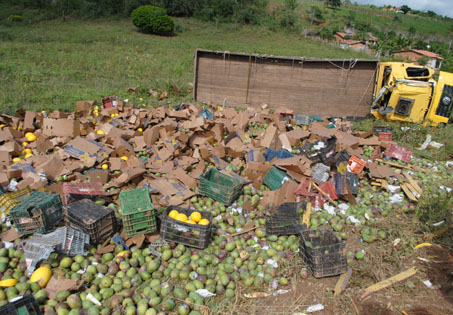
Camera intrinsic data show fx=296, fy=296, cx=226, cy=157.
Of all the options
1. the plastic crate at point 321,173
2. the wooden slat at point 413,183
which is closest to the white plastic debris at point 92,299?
the plastic crate at point 321,173

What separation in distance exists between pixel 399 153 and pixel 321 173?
8.72ft

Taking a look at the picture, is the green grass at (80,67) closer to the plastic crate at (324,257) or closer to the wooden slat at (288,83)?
the wooden slat at (288,83)

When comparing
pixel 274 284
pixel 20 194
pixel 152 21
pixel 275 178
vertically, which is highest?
pixel 152 21

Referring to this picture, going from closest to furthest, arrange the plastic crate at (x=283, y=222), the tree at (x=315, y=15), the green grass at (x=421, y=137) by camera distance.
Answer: the plastic crate at (x=283, y=222) → the green grass at (x=421, y=137) → the tree at (x=315, y=15)

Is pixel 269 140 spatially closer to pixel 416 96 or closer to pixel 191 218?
pixel 191 218

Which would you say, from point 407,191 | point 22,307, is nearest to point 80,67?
point 22,307

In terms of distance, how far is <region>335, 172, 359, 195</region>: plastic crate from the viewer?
17.7 ft

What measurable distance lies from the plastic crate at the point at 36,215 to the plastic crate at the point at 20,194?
72cm

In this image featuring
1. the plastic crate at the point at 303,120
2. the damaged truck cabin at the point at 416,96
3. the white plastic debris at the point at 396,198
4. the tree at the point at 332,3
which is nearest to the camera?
the white plastic debris at the point at 396,198

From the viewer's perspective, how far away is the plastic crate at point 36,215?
149 inches

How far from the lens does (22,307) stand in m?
2.72

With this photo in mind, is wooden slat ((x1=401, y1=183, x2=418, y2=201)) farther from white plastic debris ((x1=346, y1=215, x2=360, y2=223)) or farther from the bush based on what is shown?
the bush

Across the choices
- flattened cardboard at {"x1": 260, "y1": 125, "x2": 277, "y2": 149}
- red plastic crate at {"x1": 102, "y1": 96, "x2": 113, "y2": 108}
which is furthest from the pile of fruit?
red plastic crate at {"x1": 102, "y1": 96, "x2": 113, "y2": 108}

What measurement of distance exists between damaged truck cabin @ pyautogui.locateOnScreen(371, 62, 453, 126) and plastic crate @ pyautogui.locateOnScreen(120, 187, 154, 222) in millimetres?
7944
